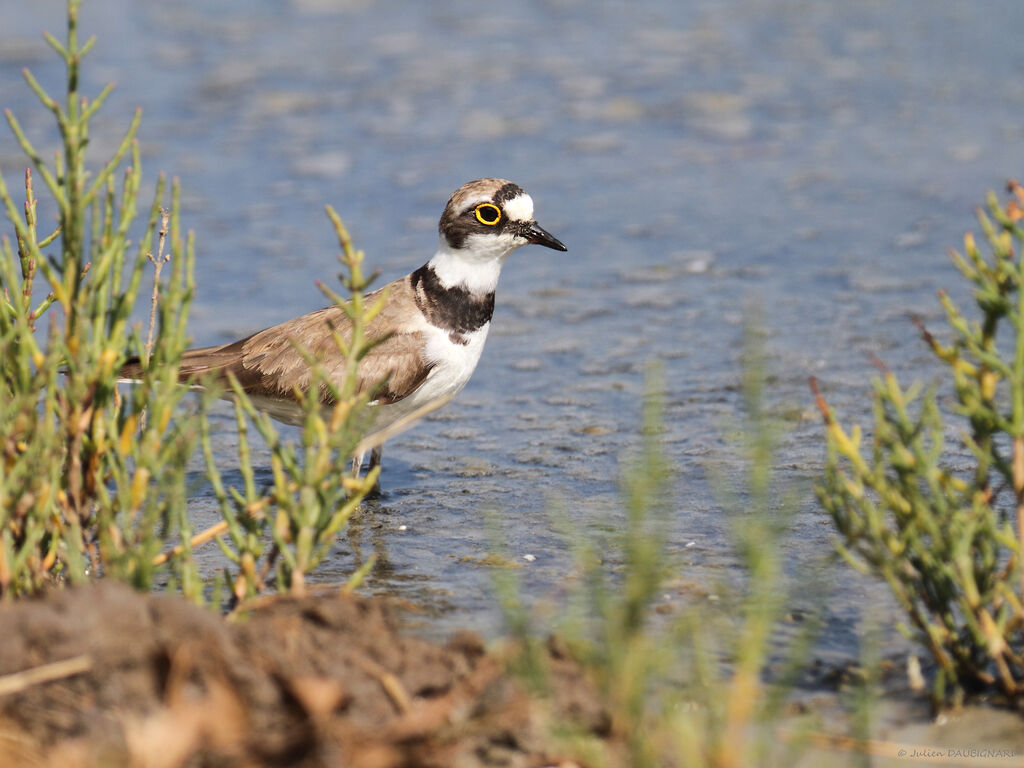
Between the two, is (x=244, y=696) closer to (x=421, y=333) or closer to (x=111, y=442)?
(x=111, y=442)

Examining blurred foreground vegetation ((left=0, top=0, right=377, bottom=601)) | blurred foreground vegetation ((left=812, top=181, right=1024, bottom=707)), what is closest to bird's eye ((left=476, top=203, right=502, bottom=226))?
blurred foreground vegetation ((left=0, top=0, right=377, bottom=601))

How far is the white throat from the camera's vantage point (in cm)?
618

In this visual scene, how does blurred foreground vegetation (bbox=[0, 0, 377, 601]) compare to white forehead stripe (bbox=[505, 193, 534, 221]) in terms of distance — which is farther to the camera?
white forehead stripe (bbox=[505, 193, 534, 221])

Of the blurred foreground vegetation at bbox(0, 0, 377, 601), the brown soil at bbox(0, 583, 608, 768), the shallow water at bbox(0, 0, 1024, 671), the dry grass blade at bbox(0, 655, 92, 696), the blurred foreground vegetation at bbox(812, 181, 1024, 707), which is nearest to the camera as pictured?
the brown soil at bbox(0, 583, 608, 768)

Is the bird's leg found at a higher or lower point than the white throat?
lower

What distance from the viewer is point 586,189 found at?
10.3m

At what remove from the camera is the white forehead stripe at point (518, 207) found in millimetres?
6211

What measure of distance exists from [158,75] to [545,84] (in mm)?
3409

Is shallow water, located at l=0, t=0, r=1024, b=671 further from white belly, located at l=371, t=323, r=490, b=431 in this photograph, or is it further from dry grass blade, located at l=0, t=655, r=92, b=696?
dry grass blade, located at l=0, t=655, r=92, b=696

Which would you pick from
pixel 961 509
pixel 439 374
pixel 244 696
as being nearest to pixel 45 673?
pixel 244 696

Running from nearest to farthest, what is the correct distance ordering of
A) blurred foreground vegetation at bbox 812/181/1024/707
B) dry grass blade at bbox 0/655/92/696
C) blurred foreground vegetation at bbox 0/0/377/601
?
dry grass blade at bbox 0/655/92/696, blurred foreground vegetation at bbox 812/181/1024/707, blurred foreground vegetation at bbox 0/0/377/601

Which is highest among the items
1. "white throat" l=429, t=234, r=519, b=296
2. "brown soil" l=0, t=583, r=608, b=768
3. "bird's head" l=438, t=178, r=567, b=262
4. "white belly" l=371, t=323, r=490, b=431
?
"bird's head" l=438, t=178, r=567, b=262

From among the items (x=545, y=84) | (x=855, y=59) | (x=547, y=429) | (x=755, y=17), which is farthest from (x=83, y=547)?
(x=755, y=17)

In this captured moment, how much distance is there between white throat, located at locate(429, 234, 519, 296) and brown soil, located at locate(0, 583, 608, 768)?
3020mm
